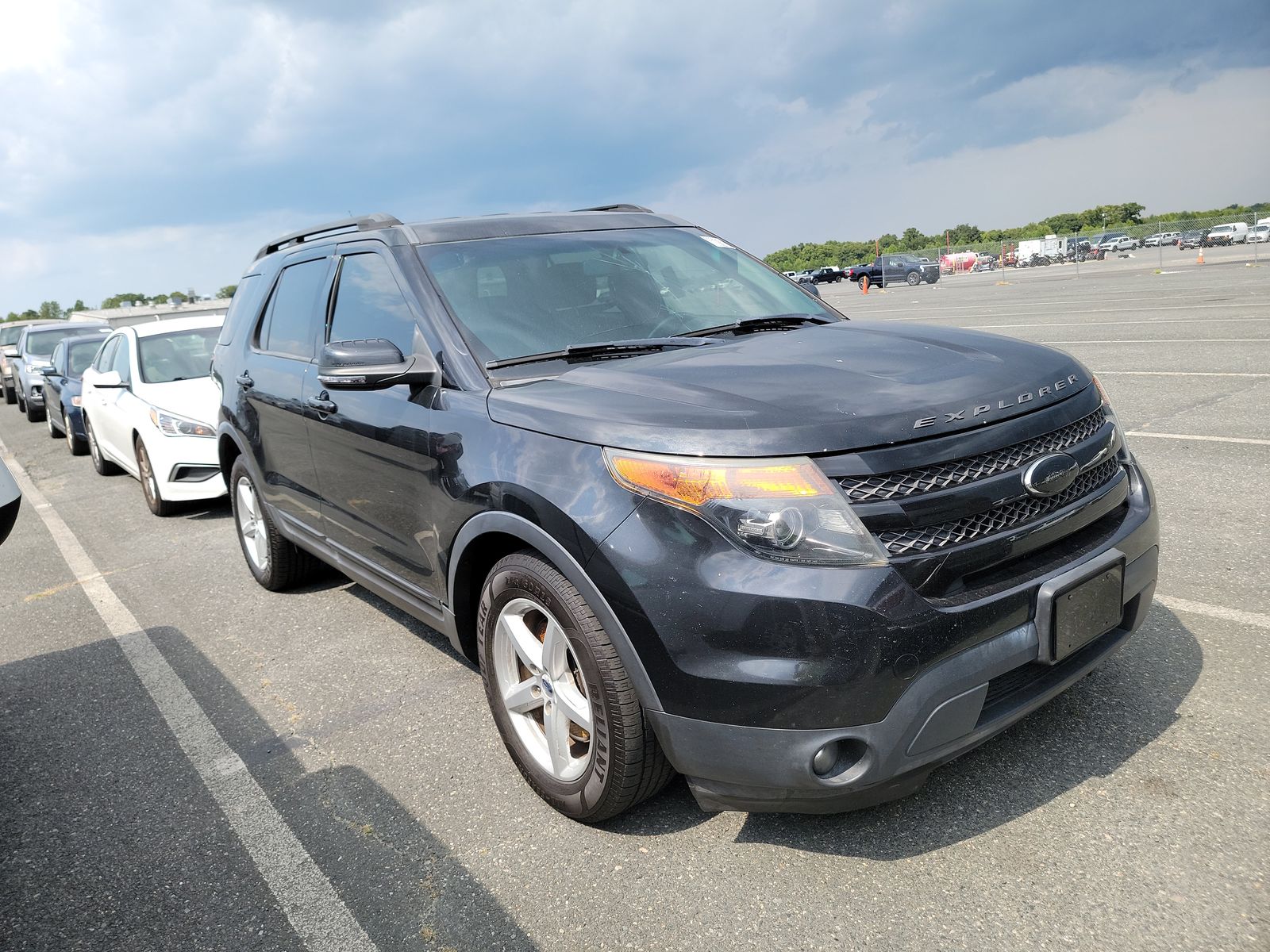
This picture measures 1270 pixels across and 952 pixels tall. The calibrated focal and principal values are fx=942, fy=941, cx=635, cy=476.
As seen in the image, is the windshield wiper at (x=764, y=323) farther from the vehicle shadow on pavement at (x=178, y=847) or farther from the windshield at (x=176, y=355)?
the windshield at (x=176, y=355)

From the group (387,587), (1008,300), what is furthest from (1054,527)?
(1008,300)

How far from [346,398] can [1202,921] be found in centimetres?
330

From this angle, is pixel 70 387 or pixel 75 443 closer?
pixel 75 443

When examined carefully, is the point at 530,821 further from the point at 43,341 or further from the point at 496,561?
the point at 43,341

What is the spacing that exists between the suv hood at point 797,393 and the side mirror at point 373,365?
0.40m

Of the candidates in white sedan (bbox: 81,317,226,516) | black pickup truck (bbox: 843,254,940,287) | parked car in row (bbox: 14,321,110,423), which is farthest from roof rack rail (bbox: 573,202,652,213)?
black pickup truck (bbox: 843,254,940,287)

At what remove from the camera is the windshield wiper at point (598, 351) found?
3209 mm

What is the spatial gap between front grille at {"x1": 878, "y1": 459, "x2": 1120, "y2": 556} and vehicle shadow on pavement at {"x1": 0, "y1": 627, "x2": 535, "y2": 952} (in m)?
1.40

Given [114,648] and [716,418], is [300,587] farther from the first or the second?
[716,418]

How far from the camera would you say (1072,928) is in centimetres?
226

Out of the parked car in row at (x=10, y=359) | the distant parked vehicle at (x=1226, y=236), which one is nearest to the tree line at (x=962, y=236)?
the distant parked vehicle at (x=1226, y=236)

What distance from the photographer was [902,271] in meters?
47.6

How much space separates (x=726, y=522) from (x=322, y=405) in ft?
7.86

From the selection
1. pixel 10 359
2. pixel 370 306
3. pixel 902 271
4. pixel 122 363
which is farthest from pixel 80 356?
pixel 902 271
